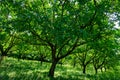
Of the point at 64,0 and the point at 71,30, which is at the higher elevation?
the point at 64,0

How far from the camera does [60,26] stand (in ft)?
57.6

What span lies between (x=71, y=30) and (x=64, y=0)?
12.3 feet

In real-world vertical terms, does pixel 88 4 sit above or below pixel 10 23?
above

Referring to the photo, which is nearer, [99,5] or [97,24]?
[99,5]

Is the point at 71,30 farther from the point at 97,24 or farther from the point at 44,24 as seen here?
the point at 97,24

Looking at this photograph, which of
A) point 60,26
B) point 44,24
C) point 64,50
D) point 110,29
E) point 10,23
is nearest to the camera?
point 60,26

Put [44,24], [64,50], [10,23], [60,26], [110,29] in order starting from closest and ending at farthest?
[60,26] → [44,24] → [10,23] → [110,29] → [64,50]

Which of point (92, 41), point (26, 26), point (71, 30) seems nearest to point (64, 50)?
point (92, 41)

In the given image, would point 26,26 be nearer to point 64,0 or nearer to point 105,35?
point 64,0

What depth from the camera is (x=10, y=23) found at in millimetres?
20203

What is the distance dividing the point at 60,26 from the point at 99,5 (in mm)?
3888

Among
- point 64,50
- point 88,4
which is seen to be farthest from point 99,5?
point 64,50

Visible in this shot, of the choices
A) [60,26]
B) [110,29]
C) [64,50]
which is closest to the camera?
[60,26]

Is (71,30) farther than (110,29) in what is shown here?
No
